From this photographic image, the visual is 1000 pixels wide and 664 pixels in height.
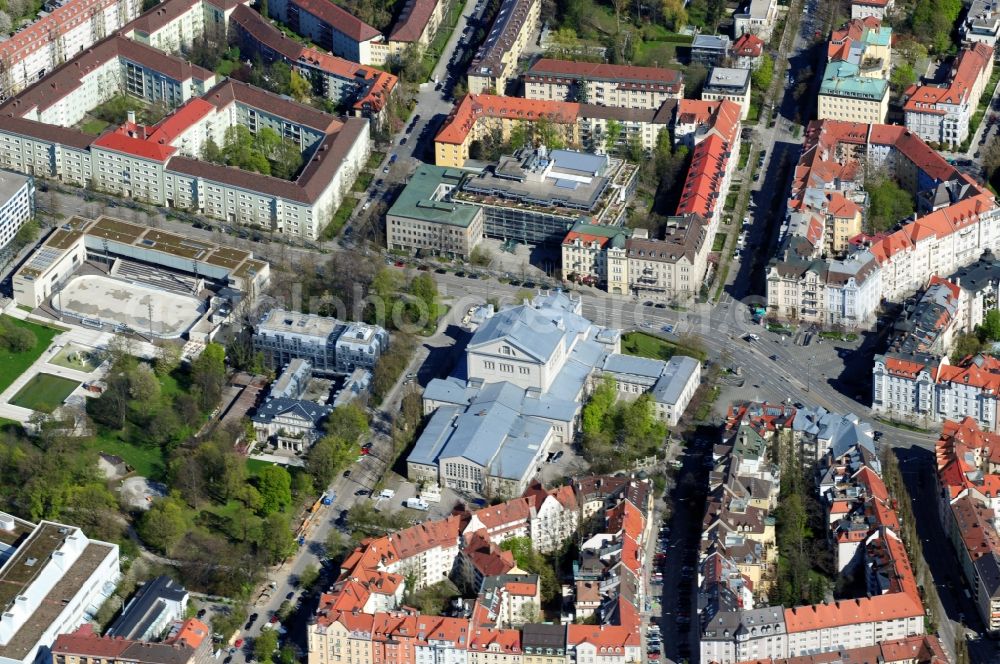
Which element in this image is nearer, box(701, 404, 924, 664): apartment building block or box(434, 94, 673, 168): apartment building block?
box(701, 404, 924, 664): apartment building block

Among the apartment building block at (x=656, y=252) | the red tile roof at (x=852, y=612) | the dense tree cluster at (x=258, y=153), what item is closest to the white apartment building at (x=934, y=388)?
the apartment building block at (x=656, y=252)

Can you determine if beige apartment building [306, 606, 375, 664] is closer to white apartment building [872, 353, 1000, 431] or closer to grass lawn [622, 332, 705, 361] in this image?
grass lawn [622, 332, 705, 361]

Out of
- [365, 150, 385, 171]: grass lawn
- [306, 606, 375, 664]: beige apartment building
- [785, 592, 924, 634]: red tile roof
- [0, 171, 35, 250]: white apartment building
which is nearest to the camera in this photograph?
[306, 606, 375, 664]: beige apartment building

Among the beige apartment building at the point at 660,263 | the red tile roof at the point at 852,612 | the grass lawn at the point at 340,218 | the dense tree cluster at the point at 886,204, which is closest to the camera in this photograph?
the red tile roof at the point at 852,612

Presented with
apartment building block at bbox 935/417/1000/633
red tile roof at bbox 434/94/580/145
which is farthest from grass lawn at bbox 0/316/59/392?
apartment building block at bbox 935/417/1000/633

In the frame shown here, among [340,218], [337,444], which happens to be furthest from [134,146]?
[337,444]

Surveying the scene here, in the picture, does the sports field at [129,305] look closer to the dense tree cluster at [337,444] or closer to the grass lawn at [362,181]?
the dense tree cluster at [337,444]
